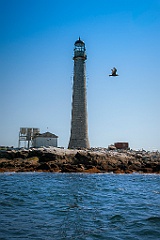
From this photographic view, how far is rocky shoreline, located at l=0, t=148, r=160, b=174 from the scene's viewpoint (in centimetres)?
2802

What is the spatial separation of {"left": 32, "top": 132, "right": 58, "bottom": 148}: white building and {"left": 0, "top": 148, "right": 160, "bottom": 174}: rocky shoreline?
12908 mm

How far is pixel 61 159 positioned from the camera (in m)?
30.9

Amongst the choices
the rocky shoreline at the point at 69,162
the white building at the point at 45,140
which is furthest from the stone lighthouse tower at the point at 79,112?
the rocky shoreline at the point at 69,162

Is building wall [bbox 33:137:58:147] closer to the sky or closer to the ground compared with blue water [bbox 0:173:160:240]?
closer to the sky

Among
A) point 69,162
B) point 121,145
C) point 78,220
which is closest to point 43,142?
point 69,162

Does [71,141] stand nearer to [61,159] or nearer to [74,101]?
[74,101]

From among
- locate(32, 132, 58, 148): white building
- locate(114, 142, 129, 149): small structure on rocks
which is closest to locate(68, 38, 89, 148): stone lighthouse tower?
locate(32, 132, 58, 148): white building

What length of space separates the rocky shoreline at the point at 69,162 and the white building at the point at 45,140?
42.4 ft

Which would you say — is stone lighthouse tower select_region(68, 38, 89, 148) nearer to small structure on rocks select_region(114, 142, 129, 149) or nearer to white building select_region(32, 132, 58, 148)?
white building select_region(32, 132, 58, 148)

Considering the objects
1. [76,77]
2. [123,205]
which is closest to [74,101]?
[76,77]

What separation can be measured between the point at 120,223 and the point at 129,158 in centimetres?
2785

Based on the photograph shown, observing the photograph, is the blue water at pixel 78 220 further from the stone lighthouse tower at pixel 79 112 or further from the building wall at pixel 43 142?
the building wall at pixel 43 142

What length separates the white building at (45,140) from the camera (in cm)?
4575

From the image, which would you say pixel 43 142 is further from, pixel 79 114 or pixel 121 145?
pixel 121 145
